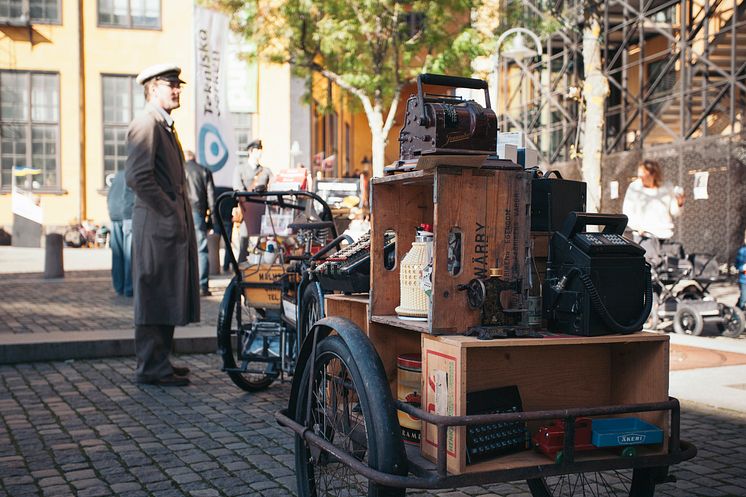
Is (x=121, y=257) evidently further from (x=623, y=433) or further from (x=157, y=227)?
(x=623, y=433)

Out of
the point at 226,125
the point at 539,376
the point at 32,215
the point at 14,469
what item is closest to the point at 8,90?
the point at 32,215

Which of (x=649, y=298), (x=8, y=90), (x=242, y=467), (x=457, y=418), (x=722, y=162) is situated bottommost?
(x=242, y=467)

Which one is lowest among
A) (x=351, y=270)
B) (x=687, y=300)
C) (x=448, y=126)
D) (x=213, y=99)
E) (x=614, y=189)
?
(x=687, y=300)

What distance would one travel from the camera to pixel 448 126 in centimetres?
302

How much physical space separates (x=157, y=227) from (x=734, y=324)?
5884mm

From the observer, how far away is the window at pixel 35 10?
2852 cm

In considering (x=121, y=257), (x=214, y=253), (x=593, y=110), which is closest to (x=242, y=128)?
(x=214, y=253)

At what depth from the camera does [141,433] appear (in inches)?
205

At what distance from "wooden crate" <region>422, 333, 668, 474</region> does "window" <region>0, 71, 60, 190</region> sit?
27555 mm

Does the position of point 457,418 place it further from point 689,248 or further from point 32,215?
point 32,215

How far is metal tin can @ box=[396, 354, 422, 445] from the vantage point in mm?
3268

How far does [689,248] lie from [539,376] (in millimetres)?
13361

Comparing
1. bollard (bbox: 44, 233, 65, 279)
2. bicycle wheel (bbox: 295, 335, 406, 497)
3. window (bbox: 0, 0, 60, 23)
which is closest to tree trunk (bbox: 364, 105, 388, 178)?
bollard (bbox: 44, 233, 65, 279)

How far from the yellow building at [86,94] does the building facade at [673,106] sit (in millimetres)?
7669
